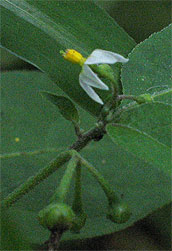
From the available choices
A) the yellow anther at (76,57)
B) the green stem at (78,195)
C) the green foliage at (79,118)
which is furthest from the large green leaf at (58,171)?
the yellow anther at (76,57)

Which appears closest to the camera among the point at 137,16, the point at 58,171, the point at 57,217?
the point at 57,217

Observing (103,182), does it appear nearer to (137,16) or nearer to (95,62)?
(95,62)

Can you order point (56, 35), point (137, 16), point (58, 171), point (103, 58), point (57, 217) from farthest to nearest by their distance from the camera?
point (137, 16), point (58, 171), point (56, 35), point (103, 58), point (57, 217)

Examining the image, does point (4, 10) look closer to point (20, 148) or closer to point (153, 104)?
point (153, 104)

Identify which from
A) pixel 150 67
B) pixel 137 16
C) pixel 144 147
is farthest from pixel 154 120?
pixel 137 16

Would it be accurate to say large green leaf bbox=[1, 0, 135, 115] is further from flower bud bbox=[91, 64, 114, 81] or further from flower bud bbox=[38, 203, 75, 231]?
flower bud bbox=[38, 203, 75, 231]

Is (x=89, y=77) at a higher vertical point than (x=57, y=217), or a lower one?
higher

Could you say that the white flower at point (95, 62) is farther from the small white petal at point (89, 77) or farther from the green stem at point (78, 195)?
the green stem at point (78, 195)
